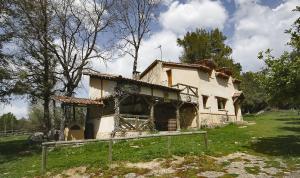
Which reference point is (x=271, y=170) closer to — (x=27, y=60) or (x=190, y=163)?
(x=190, y=163)

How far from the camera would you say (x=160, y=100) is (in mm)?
30578

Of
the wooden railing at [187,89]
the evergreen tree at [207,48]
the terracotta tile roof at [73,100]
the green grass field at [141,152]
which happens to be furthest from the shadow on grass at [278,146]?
the evergreen tree at [207,48]

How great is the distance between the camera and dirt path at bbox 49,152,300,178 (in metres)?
11.7

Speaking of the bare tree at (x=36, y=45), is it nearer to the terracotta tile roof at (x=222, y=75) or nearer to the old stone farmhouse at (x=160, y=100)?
the old stone farmhouse at (x=160, y=100)

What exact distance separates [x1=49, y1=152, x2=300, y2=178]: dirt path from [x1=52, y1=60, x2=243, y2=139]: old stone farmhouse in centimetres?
1214

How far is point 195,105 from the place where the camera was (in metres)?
34.8

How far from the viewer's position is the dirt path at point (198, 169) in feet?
38.4

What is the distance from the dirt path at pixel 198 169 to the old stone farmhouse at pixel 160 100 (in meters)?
12.1

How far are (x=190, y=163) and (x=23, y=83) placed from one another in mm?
19314

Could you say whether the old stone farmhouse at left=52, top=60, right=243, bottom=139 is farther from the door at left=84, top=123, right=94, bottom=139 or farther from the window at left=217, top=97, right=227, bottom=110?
the window at left=217, top=97, right=227, bottom=110

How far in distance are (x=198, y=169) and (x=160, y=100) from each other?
725 inches

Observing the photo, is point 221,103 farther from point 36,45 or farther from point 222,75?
point 36,45

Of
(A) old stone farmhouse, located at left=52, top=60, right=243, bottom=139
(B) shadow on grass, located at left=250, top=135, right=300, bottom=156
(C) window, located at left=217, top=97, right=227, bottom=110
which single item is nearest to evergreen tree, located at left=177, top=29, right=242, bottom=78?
(A) old stone farmhouse, located at left=52, top=60, right=243, bottom=139

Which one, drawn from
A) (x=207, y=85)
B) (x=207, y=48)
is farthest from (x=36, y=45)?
(x=207, y=48)
